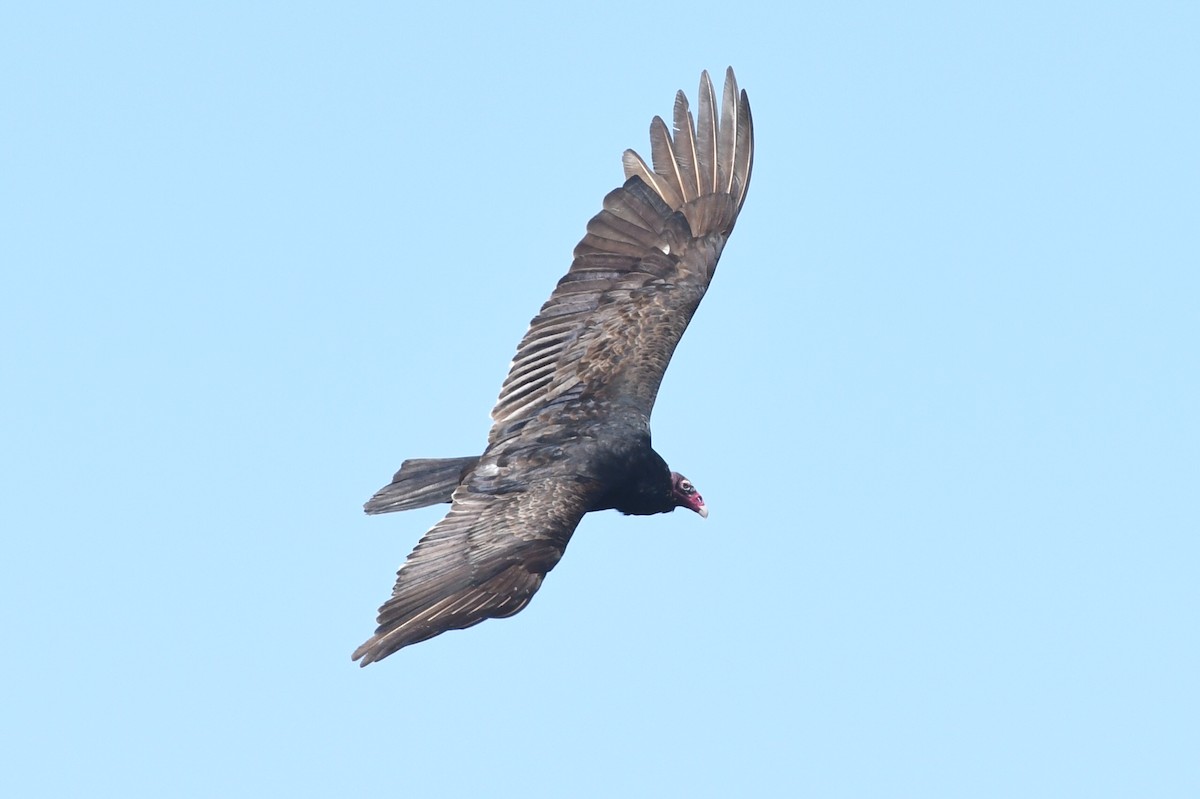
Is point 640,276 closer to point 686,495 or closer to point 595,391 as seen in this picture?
point 595,391

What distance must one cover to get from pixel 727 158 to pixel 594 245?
1313 millimetres

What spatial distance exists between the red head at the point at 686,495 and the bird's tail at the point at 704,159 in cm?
189

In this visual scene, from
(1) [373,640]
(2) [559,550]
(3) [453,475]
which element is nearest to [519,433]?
(3) [453,475]

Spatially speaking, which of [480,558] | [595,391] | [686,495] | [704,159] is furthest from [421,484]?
[704,159]

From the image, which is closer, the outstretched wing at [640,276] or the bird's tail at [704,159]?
the outstretched wing at [640,276]

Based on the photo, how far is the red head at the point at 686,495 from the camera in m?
13.8

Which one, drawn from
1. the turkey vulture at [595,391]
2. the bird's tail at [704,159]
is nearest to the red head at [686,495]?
the turkey vulture at [595,391]

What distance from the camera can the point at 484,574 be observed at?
1146 cm

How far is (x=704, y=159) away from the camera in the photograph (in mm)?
14039

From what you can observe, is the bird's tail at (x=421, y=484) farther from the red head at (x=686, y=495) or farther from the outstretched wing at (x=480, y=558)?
the red head at (x=686, y=495)

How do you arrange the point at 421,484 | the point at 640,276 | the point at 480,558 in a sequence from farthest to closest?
the point at 640,276, the point at 421,484, the point at 480,558

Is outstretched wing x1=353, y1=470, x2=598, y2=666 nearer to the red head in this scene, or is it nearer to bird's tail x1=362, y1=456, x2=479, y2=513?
bird's tail x1=362, y1=456, x2=479, y2=513

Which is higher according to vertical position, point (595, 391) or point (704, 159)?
point (704, 159)

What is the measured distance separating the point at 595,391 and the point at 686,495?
120cm
